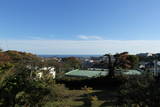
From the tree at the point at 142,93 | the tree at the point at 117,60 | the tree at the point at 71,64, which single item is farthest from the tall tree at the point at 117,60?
the tree at the point at 142,93

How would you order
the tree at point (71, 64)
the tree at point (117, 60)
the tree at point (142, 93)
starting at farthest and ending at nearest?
the tree at point (71, 64)
the tree at point (117, 60)
the tree at point (142, 93)

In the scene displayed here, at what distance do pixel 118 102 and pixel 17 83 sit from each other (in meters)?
4.06

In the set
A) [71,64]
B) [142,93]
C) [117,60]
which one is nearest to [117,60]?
[117,60]

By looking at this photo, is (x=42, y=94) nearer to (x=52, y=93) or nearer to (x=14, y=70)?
(x=52, y=93)

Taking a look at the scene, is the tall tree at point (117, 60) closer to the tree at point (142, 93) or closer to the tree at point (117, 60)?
the tree at point (117, 60)

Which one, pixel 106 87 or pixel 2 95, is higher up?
pixel 2 95

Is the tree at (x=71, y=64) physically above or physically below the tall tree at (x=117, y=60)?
below

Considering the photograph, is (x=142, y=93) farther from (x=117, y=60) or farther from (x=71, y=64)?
(x=71, y=64)

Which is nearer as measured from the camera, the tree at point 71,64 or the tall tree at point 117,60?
the tall tree at point 117,60

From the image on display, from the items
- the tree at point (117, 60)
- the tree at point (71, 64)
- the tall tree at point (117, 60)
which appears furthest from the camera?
the tree at point (71, 64)

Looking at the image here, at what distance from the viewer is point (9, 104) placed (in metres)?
9.03

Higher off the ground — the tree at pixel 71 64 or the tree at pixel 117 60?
the tree at pixel 117 60

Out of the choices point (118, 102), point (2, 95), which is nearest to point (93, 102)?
point (118, 102)

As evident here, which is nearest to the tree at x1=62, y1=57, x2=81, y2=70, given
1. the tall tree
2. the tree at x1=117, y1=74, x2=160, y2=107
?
the tall tree
